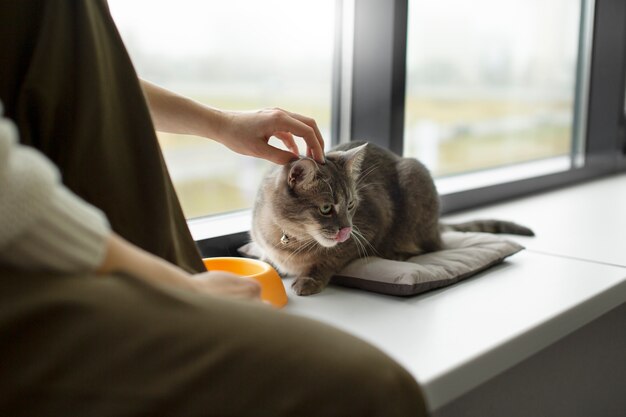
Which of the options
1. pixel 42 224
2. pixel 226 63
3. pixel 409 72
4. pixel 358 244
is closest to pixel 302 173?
pixel 358 244

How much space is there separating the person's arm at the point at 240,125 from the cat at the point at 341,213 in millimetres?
66

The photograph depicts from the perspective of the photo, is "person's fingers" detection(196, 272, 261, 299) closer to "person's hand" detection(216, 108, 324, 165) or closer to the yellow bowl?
the yellow bowl

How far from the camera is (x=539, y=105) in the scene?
3049 mm

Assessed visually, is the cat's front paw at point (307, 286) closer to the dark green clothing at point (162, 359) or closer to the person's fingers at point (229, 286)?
the person's fingers at point (229, 286)

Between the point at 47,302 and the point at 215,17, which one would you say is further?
the point at 215,17

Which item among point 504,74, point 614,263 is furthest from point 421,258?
point 504,74

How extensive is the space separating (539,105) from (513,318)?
2.15m

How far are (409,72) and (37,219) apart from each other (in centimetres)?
182

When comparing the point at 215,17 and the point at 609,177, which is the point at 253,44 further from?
the point at 609,177

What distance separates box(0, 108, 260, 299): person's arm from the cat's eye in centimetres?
79

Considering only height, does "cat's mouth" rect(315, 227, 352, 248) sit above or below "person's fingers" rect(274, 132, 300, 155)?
below

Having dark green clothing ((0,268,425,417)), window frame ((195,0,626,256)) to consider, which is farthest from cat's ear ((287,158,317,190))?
dark green clothing ((0,268,425,417))

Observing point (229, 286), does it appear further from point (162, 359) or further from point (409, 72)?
point (409, 72)

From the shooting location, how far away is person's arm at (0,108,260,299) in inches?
20.0
